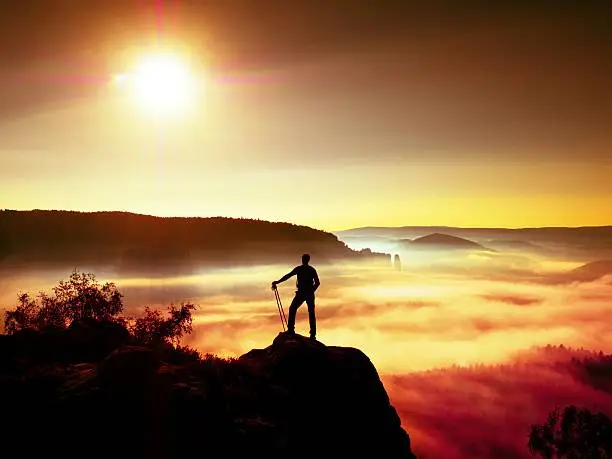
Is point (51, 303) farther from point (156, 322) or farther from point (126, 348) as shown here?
point (126, 348)

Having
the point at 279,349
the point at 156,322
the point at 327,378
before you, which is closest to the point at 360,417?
the point at 327,378

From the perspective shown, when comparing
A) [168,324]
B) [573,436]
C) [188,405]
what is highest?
[188,405]

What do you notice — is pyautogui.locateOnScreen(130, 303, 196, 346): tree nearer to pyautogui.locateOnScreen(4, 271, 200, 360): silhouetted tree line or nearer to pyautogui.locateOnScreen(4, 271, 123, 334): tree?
pyautogui.locateOnScreen(4, 271, 200, 360): silhouetted tree line

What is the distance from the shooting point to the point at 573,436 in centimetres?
4144

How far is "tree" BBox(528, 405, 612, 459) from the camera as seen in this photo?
40.3 m

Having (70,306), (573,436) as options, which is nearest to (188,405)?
(573,436)

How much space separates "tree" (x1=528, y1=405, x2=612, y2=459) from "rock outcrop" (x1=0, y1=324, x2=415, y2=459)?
72.4ft

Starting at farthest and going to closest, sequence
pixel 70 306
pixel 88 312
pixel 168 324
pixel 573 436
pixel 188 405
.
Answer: pixel 70 306, pixel 88 312, pixel 168 324, pixel 573 436, pixel 188 405

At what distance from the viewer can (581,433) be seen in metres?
41.1

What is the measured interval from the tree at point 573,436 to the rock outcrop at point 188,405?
22.1 metres

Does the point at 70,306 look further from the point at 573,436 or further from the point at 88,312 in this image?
the point at 573,436

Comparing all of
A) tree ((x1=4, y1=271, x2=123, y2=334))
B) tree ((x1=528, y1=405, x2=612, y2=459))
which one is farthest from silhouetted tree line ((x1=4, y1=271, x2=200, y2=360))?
tree ((x1=528, y1=405, x2=612, y2=459))

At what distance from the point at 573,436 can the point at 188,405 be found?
3387cm

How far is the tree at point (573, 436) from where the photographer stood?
40.3 m
